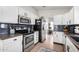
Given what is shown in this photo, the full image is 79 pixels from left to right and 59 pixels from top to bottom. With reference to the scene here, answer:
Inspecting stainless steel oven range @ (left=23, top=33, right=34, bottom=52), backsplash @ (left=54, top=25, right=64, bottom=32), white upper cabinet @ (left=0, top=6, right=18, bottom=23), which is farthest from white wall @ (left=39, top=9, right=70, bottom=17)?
white upper cabinet @ (left=0, top=6, right=18, bottom=23)

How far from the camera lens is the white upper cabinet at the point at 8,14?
8.07 feet

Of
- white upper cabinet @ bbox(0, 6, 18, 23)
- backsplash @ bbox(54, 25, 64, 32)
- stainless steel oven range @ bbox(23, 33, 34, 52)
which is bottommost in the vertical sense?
stainless steel oven range @ bbox(23, 33, 34, 52)

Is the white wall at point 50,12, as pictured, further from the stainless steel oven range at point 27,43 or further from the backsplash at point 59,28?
the stainless steel oven range at point 27,43

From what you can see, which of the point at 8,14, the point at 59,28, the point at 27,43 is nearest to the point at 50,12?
the point at 59,28

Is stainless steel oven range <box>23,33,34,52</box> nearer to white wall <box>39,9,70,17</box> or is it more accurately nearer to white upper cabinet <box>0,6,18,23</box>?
white upper cabinet <box>0,6,18,23</box>

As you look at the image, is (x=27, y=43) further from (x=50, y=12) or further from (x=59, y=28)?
(x=50, y=12)

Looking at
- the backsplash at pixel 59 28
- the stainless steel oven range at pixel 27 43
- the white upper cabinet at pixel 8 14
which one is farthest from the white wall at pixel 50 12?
the white upper cabinet at pixel 8 14

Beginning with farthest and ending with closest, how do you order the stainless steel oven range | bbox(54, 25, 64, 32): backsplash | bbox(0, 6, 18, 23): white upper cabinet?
1. bbox(54, 25, 64, 32): backsplash
2. the stainless steel oven range
3. bbox(0, 6, 18, 23): white upper cabinet

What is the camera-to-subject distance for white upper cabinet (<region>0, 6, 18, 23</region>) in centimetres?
246

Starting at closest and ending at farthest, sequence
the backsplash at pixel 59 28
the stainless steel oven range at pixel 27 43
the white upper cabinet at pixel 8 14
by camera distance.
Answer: the white upper cabinet at pixel 8 14
the stainless steel oven range at pixel 27 43
the backsplash at pixel 59 28

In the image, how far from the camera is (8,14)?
2.70 m
